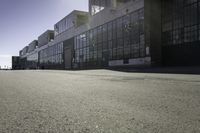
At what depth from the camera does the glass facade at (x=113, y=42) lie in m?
40.5

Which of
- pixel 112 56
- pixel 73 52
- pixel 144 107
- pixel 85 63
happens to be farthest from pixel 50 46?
pixel 144 107

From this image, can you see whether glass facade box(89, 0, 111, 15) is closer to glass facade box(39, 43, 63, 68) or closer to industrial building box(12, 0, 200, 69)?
industrial building box(12, 0, 200, 69)

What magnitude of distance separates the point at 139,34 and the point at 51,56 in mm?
57274

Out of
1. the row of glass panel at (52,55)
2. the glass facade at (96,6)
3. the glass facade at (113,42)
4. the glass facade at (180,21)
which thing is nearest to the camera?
the glass facade at (180,21)

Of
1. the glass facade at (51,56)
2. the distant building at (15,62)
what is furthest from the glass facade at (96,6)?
the distant building at (15,62)

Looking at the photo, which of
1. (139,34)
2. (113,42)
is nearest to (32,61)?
(113,42)

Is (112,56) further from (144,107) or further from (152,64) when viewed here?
(144,107)

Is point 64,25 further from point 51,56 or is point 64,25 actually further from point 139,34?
point 139,34

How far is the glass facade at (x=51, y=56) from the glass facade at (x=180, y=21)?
47680mm

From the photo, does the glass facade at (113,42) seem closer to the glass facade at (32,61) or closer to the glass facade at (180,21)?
the glass facade at (180,21)

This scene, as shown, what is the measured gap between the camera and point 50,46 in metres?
92.2

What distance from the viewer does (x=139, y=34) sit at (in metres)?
40.1

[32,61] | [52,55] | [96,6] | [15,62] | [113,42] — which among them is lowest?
[32,61]

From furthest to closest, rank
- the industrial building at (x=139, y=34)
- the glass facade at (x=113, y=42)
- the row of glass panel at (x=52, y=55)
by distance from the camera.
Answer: the row of glass panel at (x=52, y=55) → the glass facade at (x=113, y=42) → the industrial building at (x=139, y=34)
